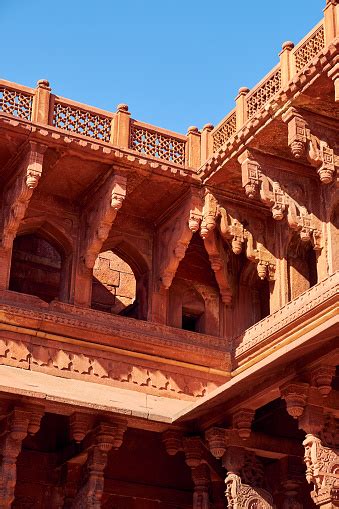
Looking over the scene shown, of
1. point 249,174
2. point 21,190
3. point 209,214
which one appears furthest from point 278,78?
point 21,190

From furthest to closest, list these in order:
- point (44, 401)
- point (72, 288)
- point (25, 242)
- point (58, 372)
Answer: point (25, 242), point (72, 288), point (58, 372), point (44, 401)

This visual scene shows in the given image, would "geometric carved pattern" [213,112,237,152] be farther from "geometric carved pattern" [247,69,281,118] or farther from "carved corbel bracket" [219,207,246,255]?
"carved corbel bracket" [219,207,246,255]

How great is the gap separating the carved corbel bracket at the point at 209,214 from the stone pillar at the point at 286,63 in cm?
191

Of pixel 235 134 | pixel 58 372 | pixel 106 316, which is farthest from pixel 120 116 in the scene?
pixel 58 372

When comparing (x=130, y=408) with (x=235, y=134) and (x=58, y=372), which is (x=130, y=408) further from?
(x=235, y=134)

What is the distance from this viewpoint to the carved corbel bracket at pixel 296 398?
33.3ft

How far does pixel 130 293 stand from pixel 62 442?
358cm

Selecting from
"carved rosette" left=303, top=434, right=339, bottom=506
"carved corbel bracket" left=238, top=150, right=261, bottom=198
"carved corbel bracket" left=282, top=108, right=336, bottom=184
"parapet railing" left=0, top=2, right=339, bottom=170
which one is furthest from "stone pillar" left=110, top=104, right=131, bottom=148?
"carved rosette" left=303, top=434, right=339, bottom=506

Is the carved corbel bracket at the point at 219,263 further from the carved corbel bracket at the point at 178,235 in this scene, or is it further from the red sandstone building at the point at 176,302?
the carved corbel bracket at the point at 178,235

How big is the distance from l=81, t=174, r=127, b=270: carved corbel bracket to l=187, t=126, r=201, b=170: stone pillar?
3.39ft

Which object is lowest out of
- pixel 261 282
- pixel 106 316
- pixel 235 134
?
pixel 106 316

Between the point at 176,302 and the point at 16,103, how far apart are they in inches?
128

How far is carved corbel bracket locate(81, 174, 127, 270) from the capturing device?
1261 centimetres

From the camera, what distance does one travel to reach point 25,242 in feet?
48.8
